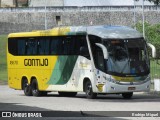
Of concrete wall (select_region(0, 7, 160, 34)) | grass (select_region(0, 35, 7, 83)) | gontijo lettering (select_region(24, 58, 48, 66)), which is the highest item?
gontijo lettering (select_region(24, 58, 48, 66))

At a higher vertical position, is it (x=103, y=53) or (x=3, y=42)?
(x=103, y=53)

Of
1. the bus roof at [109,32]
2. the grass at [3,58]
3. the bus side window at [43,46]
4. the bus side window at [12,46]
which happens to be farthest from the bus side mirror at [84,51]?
the grass at [3,58]

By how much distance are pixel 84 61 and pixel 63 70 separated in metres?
1.97

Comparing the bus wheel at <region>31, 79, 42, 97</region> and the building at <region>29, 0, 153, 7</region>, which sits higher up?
the bus wheel at <region>31, 79, 42, 97</region>

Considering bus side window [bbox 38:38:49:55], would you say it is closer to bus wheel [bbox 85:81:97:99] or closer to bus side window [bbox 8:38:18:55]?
bus side window [bbox 8:38:18:55]

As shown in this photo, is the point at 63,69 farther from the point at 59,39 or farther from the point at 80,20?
the point at 80,20

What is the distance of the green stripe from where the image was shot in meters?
36.8

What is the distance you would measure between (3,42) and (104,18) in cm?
→ 2354

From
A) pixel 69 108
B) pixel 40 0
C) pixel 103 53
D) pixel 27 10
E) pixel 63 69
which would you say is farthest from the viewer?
pixel 40 0

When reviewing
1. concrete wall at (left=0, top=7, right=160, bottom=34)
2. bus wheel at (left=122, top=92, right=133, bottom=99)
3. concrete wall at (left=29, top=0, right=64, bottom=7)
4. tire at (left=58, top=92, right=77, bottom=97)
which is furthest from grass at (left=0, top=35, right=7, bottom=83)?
bus wheel at (left=122, top=92, right=133, bottom=99)

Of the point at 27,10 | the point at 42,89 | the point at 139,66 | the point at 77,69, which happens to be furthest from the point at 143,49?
the point at 27,10

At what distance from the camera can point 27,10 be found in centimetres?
11312

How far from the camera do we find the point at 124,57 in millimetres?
34562

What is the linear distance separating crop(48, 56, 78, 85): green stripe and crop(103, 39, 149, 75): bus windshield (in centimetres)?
237
